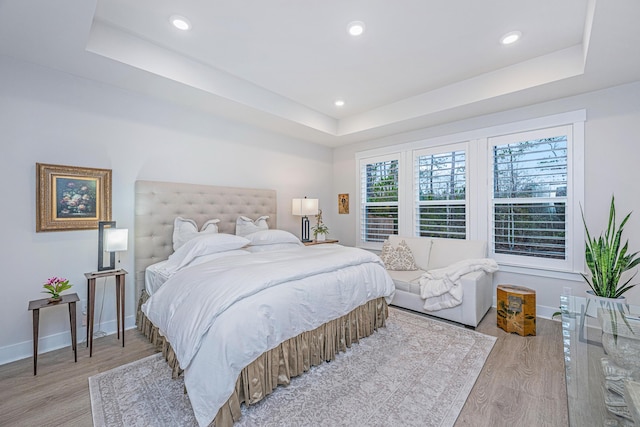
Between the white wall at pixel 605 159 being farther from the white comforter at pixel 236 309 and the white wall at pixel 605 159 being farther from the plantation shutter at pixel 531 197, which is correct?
the white comforter at pixel 236 309

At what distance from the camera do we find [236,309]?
1666 millimetres

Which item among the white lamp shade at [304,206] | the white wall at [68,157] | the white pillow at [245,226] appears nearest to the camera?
the white wall at [68,157]


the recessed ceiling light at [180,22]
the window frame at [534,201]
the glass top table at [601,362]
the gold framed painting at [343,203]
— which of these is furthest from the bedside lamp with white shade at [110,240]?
the window frame at [534,201]

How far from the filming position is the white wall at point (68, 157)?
7.86 ft

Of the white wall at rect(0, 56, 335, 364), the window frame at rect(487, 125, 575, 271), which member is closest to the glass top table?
the window frame at rect(487, 125, 575, 271)

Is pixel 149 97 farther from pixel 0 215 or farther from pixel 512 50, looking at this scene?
pixel 512 50

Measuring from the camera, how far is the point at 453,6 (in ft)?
7.03

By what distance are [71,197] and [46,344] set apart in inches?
53.8

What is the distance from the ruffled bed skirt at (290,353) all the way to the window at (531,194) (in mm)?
2024

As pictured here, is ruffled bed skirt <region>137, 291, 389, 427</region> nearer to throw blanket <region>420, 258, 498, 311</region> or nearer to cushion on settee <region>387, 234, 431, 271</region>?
throw blanket <region>420, 258, 498, 311</region>

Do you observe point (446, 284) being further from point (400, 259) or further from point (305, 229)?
point (305, 229)

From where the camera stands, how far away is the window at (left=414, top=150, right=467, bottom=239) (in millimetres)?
4004

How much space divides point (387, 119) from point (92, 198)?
376 cm

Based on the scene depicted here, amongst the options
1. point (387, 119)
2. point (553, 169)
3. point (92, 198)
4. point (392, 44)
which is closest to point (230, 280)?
point (92, 198)
